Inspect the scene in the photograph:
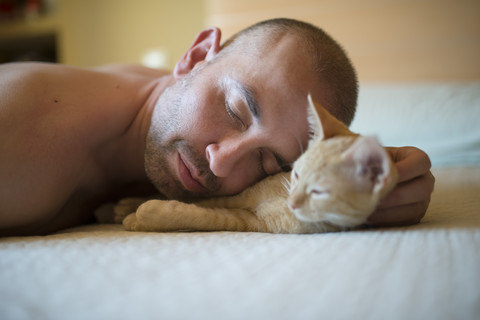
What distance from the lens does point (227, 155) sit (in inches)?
32.1

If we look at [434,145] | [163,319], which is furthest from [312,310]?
[434,145]

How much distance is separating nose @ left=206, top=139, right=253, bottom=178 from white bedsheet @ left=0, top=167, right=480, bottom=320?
0.19 meters

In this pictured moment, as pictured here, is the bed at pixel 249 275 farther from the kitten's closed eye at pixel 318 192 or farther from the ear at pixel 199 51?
the ear at pixel 199 51

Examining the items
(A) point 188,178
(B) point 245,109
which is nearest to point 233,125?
(B) point 245,109

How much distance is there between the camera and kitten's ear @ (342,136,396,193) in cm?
58

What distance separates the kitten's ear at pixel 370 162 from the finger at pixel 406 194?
0.08 m

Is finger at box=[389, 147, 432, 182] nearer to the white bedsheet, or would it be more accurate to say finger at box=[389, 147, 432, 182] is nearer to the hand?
the hand

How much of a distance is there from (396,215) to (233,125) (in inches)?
16.1

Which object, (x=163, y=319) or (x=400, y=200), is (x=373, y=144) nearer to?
(x=400, y=200)

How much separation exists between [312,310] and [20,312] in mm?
354

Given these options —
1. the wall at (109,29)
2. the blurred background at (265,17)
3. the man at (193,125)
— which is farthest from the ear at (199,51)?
the wall at (109,29)

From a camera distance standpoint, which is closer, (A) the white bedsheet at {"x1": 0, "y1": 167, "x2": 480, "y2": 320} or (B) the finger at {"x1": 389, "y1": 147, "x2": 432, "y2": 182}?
(A) the white bedsheet at {"x1": 0, "y1": 167, "x2": 480, "y2": 320}

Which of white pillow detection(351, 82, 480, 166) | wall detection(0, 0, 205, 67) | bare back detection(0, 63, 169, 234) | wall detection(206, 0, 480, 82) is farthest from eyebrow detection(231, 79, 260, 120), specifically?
wall detection(0, 0, 205, 67)

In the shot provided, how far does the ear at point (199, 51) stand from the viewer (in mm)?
1110
